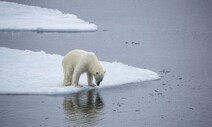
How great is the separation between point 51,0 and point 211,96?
3386cm

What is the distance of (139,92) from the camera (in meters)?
11.8

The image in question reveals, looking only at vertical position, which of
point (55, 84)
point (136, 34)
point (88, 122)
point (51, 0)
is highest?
point (51, 0)

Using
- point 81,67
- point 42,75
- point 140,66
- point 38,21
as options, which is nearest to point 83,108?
point 81,67

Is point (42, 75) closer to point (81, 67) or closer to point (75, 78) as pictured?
point (75, 78)

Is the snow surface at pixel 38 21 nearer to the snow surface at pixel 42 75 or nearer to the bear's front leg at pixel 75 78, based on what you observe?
the snow surface at pixel 42 75

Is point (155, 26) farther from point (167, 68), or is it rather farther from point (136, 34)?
point (167, 68)

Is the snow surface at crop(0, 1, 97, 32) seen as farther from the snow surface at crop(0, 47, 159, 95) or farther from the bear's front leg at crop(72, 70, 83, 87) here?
the bear's front leg at crop(72, 70, 83, 87)

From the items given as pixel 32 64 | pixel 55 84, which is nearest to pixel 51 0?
pixel 32 64

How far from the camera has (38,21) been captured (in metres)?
25.4

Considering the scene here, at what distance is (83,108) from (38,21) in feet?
51.7

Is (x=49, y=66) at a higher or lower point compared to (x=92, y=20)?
lower

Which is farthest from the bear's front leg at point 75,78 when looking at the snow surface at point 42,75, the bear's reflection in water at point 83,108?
the bear's reflection in water at point 83,108

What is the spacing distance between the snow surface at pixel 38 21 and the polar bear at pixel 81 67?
37.1 ft

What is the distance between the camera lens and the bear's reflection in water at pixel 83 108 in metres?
9.33
